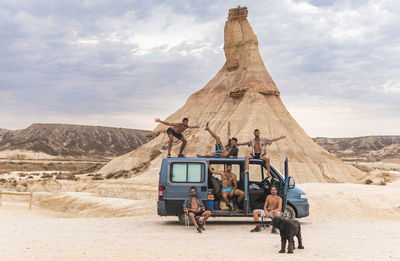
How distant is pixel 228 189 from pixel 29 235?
207 inches

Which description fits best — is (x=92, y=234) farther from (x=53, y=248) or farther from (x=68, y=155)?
(x=68, y=155)

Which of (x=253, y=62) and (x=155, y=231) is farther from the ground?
(x=253, y=62)

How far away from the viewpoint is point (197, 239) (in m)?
10.6

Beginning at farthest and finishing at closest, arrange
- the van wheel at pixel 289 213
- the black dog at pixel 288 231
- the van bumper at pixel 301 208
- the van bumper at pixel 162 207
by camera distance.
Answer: the van bumper at pixel 301 208 < the van wheel at pixel 289 213 < the van bumper at pixel 162 207 < the black dog at pixel 288 231

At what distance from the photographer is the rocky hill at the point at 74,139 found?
461ft

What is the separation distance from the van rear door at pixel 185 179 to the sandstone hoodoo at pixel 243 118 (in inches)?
1187

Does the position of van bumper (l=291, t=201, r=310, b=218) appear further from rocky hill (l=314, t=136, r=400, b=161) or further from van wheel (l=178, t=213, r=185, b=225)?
rocky hill (l=314, t=136, r=400, b=161)

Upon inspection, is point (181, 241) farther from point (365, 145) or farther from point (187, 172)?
point (365, 145)

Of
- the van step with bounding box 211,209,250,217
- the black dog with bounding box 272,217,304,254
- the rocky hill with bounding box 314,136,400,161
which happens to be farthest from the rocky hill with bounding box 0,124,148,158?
the black dog with bounding box 272,217,304,254

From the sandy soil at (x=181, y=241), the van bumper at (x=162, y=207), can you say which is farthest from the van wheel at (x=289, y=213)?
the van bumper at (x=162, y=207)

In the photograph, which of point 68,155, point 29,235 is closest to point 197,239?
point 29,235

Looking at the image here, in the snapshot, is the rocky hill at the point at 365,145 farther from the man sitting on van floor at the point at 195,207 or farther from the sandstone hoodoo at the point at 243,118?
Answer: the man sitting on van floor at the point at 195,207

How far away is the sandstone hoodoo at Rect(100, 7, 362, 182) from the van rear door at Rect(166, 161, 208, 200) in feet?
99.0

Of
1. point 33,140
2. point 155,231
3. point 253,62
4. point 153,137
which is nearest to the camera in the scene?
point 155,231
